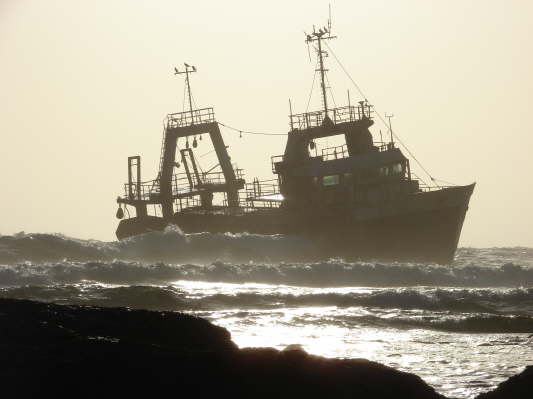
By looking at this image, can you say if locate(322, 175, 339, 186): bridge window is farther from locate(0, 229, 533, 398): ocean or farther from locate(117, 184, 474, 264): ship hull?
locate(0, 229, 533, 398): ocean

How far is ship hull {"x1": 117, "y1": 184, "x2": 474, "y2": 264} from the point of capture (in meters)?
49.4

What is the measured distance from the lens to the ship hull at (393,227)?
49.4 meters

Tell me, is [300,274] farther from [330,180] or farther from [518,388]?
[518,388]

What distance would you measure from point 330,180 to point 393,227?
340 centimetres

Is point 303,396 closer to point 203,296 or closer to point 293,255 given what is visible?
point 203,296

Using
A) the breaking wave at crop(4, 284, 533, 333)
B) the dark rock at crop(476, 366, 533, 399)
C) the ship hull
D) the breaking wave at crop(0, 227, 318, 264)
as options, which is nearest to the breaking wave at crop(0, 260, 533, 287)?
the breaking wave at crop(4, 284, 533, 333)

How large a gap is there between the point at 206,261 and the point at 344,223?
6345 mm

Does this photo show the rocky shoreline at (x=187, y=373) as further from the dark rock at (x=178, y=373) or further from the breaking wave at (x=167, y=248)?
the breaking wave at (x=167, y=248)

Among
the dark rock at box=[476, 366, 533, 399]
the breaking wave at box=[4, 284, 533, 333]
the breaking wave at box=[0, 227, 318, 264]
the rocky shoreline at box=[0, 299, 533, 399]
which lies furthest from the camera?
the breaking wave at box=[0, 227, 318, 264]

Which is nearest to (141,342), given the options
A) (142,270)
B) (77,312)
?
(77,312)

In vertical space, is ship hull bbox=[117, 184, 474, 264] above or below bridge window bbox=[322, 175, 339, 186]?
below

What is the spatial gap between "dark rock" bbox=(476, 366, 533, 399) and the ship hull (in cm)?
3724

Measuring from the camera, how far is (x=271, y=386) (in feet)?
38.0

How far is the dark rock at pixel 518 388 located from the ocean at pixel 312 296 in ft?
15.0
